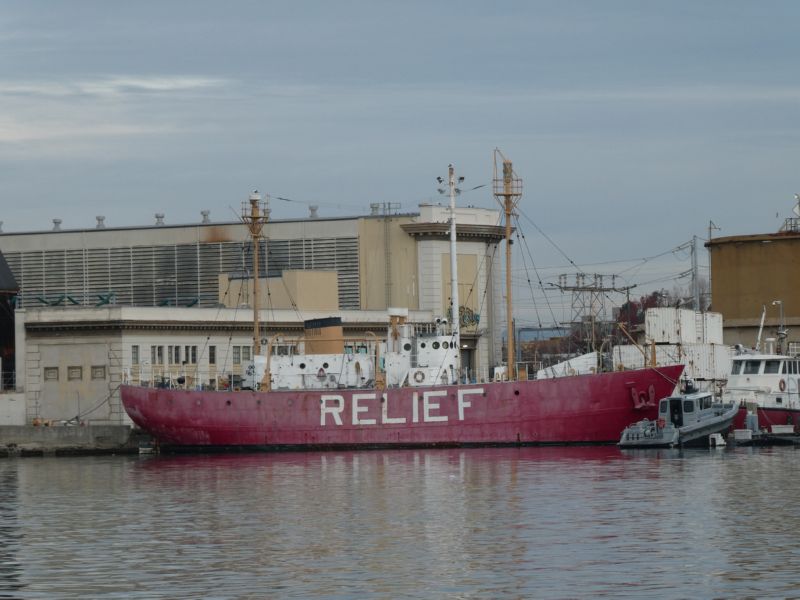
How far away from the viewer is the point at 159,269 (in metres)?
89.3

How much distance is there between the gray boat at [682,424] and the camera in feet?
194

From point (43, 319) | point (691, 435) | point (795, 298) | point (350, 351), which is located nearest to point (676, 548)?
point (691, 435)

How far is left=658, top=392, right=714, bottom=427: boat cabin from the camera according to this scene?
2347 inches

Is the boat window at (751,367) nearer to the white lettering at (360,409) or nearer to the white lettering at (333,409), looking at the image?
the white lettering at (360,409)

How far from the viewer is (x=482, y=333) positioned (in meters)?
86.6

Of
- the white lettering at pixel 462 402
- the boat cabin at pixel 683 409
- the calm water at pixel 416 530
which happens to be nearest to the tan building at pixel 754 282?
the boat cabin at pixel 683 409

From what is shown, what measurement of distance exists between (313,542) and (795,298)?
56.0 m

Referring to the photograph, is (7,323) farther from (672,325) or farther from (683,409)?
(683,409)

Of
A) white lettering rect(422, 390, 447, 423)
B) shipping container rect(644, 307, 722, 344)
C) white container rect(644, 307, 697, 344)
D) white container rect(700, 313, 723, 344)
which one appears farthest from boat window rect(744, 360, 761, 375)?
white lettering rect(422, 390, 447, 423)

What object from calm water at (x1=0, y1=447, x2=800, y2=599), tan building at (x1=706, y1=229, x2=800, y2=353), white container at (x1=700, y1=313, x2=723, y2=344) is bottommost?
calm water at (x1=0, y1=447, x2=800, y2=599)

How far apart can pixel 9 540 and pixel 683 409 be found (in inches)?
1281

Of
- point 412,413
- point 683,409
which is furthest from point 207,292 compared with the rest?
point 683,409

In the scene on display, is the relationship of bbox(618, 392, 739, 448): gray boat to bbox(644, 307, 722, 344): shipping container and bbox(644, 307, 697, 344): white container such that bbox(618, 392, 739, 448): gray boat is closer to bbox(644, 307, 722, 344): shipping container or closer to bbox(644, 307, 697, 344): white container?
bbox(644, 307, 722, 344): shipping container

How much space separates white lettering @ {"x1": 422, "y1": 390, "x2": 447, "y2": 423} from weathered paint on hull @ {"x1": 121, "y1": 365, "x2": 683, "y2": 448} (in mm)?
40
